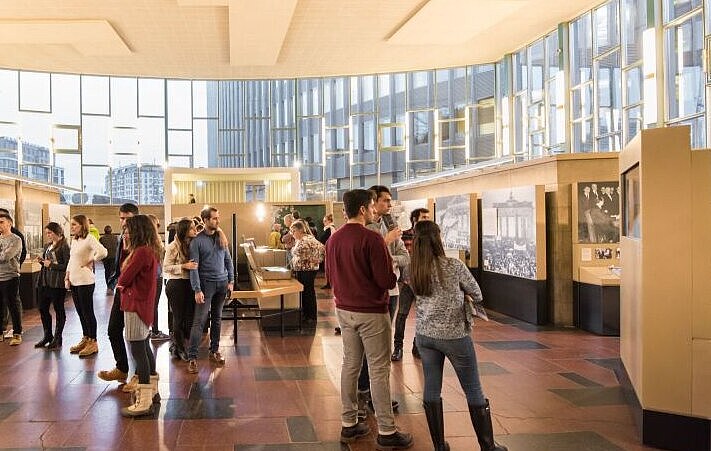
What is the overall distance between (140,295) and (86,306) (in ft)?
8.78

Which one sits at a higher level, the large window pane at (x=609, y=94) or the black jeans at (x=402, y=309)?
the large window pane at (x=609, y=94)

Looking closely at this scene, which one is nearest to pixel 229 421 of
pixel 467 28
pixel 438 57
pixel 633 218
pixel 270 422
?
pixel 270 422

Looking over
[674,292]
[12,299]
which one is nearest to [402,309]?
[674,292]

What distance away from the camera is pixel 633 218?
499 centimetres

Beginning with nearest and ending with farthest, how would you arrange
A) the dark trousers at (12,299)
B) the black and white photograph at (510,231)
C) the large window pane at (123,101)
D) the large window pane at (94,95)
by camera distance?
the dark trousers at (12,299) → the black and white photograph at (510,231) → the large window pane at (94,95) → the large window pane at (123,101)

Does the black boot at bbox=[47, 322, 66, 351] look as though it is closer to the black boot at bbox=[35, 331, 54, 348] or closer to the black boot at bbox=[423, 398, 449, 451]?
the black boot at bbox=[35, 331, 54, 348]

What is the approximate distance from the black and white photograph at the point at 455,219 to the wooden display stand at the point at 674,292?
22.6 ft

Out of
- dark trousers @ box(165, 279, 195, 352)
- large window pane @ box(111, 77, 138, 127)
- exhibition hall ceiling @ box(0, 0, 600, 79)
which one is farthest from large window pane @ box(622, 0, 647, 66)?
large window pane @ box(111, 77, 138, 127)

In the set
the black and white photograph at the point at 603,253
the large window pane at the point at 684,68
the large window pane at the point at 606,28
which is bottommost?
the black and white photograph at the point at 603,253

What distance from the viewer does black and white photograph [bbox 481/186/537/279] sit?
367 inches

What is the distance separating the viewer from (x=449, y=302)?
12.6ft

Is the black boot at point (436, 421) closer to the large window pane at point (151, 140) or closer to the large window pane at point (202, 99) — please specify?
the large window pane at point (151, 140)

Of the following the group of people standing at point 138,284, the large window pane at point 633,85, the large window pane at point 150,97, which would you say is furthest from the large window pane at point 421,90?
the group of people standing at point 138,284

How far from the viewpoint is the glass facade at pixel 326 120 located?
14438mm
